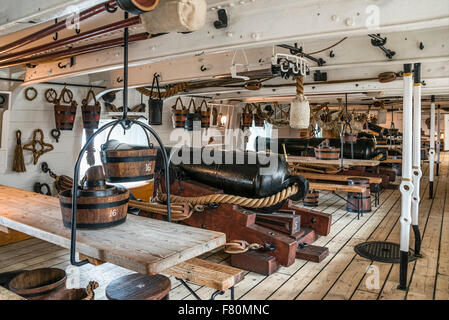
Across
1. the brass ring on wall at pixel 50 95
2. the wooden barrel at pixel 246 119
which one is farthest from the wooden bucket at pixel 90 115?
the wooden barrel at pixel 246 119

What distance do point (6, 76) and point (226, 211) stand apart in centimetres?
358

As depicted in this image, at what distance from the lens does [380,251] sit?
4262mm

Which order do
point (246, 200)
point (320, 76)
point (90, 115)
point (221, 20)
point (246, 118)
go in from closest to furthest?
1. point (221, 20)
2. point (246, 200)
3. point (320, 76)
4. point (90, 115)
5. point (246, 118)

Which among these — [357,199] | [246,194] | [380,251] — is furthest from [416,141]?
[357,199]

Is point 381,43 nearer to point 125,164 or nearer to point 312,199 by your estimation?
point 125,164

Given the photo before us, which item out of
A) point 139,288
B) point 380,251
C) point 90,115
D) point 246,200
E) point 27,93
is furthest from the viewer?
point 90,115

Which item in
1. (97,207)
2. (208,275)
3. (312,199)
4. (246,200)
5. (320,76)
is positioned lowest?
(312,199)

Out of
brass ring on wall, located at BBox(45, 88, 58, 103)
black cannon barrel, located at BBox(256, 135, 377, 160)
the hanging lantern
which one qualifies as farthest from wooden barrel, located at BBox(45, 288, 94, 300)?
black cannon barrel, located at BBox(256, 135, 377, 160)

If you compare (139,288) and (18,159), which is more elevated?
(18,159)

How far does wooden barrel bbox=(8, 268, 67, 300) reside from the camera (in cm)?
225

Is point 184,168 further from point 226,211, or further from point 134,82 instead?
point 134,82

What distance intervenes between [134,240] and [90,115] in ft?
A: 14.1

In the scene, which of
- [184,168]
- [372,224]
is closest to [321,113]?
[372,224]

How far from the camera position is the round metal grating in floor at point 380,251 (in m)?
4.00
